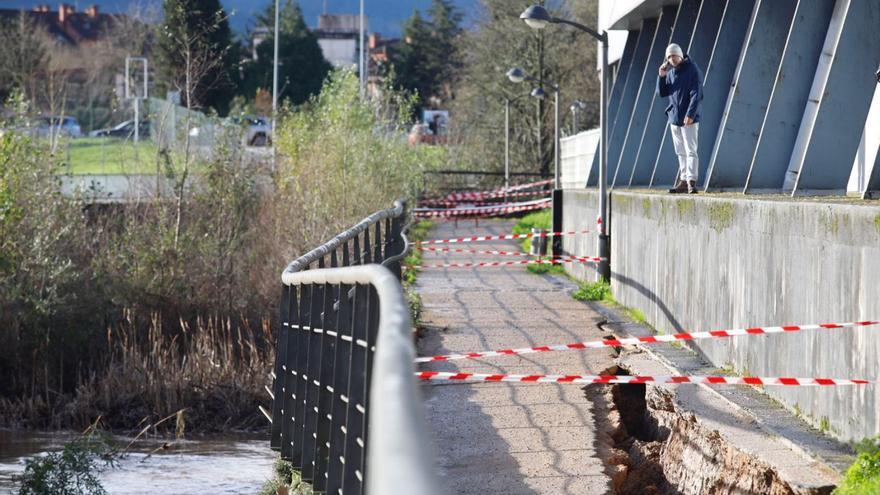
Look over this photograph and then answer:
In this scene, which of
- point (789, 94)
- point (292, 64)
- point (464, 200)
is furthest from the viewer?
point (292, 64)

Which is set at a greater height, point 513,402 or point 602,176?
point 602,176

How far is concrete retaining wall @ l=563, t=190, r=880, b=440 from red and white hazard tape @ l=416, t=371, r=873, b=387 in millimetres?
70

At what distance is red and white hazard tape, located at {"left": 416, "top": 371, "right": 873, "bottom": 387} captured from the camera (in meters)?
8.55

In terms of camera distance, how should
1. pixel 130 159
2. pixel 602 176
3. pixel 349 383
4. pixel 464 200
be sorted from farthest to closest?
pixel 464 200, pixel 130 159, pixel 602 176, pixel 349 383

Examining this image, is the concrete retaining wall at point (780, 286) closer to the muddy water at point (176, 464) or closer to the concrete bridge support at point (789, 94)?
the concrete bridge support at point (789, 94)

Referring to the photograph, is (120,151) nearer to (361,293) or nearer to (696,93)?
(696,93)

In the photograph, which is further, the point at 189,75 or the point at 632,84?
the point at 189,75

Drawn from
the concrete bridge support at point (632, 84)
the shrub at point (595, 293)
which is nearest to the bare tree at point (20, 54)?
the concrete bridge support at point (632, 84)

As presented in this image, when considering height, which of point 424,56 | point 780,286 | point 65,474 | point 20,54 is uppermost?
point 424,56

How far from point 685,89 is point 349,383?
966 cm

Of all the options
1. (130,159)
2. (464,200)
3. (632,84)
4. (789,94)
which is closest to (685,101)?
(789,94)

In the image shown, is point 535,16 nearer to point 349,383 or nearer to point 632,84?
point 632,84

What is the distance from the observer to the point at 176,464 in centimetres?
2145

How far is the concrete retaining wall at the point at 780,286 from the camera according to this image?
26.1ft
